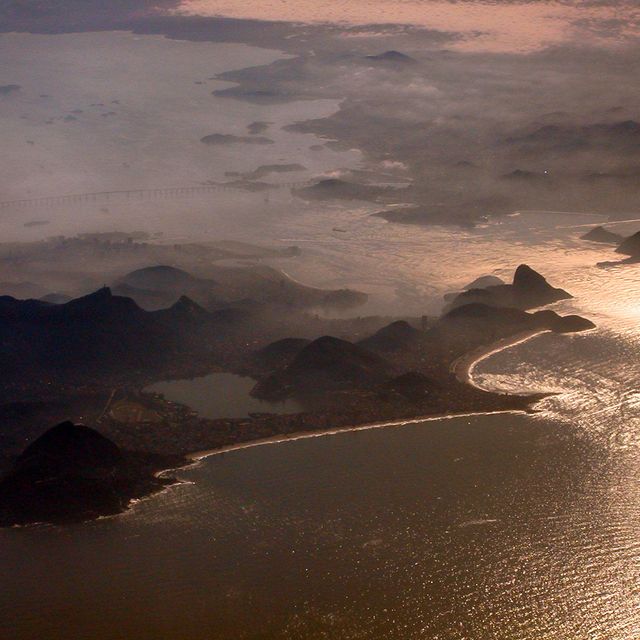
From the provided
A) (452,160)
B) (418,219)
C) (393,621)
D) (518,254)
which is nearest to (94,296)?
(393,621)

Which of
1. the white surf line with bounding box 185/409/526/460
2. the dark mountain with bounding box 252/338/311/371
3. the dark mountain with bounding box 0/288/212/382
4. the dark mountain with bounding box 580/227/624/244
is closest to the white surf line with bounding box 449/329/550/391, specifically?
the white surf line with bounding box 185/409/526/460

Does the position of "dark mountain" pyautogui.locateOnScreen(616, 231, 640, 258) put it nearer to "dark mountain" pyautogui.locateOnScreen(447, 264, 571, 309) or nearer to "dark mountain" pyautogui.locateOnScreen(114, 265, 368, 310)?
"dark mountain" pyautogui.locateOnScreen(447, 264, 571, 309)

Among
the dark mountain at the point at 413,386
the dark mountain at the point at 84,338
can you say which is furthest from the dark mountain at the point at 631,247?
the dark mountain at the point at 84,338

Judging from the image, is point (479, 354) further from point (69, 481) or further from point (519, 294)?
point (69, 481)

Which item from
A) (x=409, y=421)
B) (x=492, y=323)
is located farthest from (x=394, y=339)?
(x=409, y=421)

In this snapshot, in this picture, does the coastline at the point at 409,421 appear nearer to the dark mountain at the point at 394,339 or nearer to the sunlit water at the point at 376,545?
the sunlit water at the point at 376,545

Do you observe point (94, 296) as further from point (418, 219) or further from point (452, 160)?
point (452, 160)
